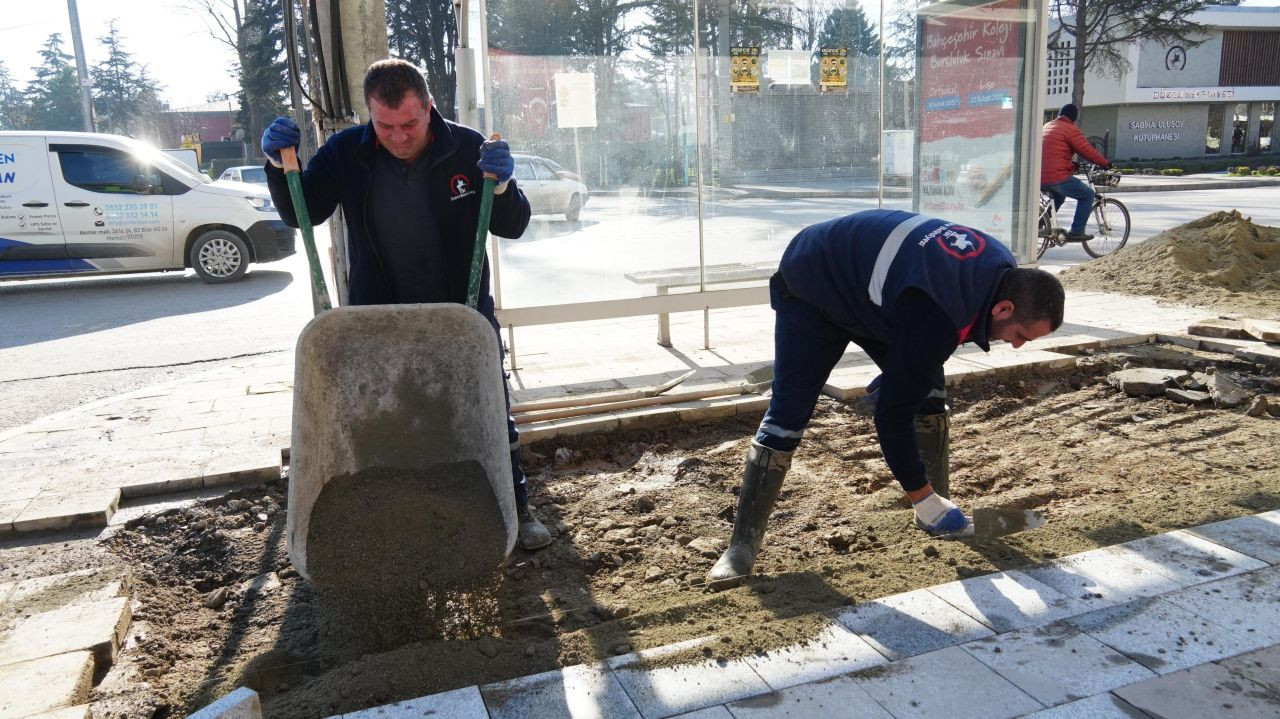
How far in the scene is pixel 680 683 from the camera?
2.33 meters

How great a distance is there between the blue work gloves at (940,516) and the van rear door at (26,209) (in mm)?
10403

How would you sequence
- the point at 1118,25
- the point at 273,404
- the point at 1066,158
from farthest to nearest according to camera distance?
1. the point at 1118,25
2. the point at 1066,158
3. the point at 273,404

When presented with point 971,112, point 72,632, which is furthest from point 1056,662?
point 971,112

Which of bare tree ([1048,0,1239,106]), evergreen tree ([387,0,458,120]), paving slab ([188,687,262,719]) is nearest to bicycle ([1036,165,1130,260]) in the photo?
paving slab ([188,687,262,719])

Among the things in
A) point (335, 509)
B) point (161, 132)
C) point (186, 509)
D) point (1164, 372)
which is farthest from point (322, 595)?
point (161, 132)

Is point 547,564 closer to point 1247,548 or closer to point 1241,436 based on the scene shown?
point 1247,548

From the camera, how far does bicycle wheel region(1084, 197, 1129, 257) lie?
1087 centimetres

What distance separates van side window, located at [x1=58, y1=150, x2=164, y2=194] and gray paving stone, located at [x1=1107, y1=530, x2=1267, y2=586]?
10.6m

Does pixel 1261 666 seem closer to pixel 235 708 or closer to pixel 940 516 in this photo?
pixel 940 516

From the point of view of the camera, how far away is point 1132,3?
101ft

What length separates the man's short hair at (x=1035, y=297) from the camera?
257 centimetres

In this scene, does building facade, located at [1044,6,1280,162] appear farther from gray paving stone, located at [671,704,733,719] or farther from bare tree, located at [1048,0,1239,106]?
gray paving stone, located at [671,704,733,719]

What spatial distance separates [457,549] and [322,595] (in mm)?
652

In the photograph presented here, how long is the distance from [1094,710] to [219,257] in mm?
10766
